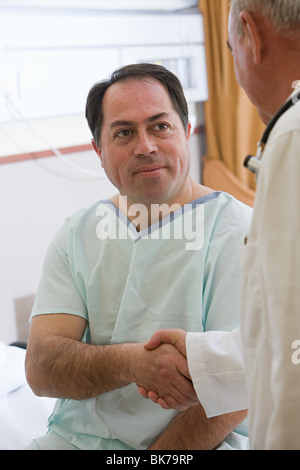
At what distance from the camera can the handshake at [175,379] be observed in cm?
135

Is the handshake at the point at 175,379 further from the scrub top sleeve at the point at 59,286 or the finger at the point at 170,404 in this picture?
the scrub top sleeve at the point at 59,286

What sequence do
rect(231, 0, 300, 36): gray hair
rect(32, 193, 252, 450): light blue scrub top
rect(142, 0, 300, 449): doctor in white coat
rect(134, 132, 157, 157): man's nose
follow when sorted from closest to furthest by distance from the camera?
rect(142, 0, 300, 449): doctor in white coat
rect(231, 0, 300, 36): gray hair
rect(32, 193, 252, 450): light blue scrub top
rect(134, 132, 157, 157): man's nose

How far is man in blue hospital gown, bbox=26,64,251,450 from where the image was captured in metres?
1.45

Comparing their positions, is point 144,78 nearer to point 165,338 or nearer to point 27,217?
point 165,338

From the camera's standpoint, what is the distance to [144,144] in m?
1.63

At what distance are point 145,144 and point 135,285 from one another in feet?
1.30

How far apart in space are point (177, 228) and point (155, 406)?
1.59 ft

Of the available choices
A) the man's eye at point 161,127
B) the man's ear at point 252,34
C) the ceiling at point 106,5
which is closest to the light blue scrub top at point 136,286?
the man's eye at point 161,127

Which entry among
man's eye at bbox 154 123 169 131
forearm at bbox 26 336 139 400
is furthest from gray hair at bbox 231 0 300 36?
forearm at bbox 26 336 139 400

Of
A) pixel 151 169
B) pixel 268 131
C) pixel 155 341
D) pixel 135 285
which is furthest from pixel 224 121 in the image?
pixel 268 131

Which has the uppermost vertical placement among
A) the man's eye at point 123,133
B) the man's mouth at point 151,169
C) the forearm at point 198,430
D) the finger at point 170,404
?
the man's eye at point 123,133

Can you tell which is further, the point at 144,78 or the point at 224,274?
the point at 144,78

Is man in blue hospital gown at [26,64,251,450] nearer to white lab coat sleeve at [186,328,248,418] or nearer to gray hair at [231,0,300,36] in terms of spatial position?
white lab coat sleeve at [186,328,248,418]

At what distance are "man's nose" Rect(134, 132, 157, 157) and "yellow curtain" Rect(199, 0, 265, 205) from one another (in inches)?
84.9
